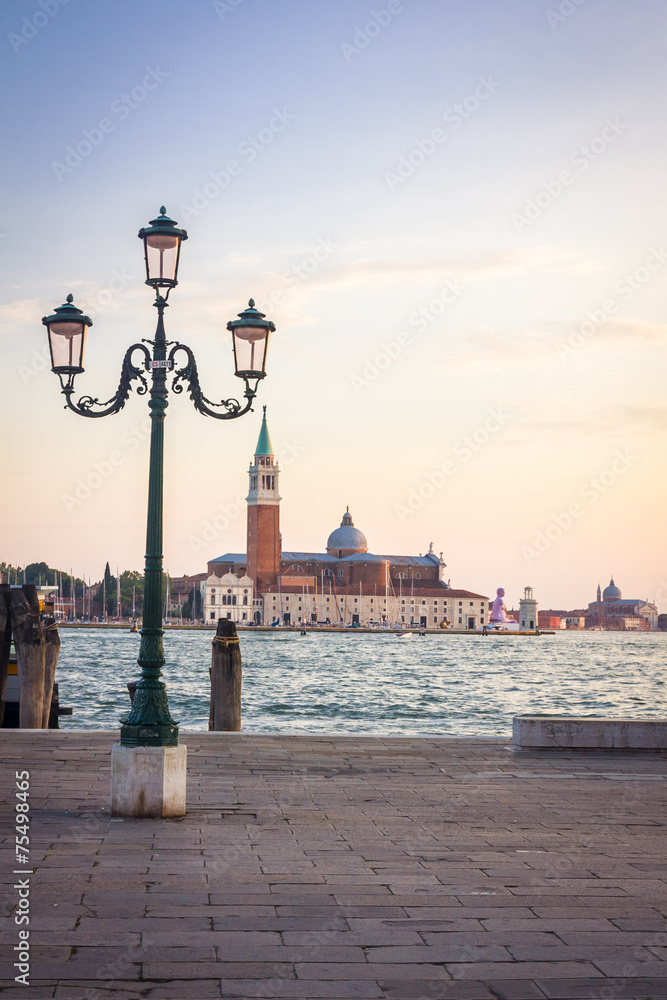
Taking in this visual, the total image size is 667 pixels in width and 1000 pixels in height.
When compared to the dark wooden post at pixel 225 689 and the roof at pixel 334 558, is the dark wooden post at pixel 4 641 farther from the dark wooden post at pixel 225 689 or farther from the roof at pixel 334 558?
the roof at pixel 334 558

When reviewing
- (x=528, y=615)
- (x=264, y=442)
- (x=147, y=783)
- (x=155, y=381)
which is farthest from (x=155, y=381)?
(x=528, y=615)

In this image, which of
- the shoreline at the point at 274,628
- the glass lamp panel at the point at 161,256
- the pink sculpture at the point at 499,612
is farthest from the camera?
the pink sculpture at the point at 499,612

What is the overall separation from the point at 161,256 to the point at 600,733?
5991mm

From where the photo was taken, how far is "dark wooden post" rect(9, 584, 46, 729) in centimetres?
1299

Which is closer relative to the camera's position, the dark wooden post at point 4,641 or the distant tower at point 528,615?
the dark wooden post at point 4,641

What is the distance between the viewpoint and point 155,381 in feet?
25.7

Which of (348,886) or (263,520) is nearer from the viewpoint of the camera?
(348,886)

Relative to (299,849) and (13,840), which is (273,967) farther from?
(13,840)

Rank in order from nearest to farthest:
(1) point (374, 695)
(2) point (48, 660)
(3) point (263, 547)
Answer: (2) point (48, 660)
(1) point (374, 695)
(3) point (263, 547)

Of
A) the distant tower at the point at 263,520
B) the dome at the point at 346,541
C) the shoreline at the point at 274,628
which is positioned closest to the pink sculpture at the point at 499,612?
the shoreline at the point at 274,628

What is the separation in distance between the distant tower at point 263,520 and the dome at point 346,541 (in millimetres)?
12467

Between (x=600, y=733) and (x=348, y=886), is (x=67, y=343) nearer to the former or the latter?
(x=348, y=886)

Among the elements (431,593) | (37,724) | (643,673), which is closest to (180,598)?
(431,593)

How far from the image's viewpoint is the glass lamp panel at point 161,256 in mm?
7711
